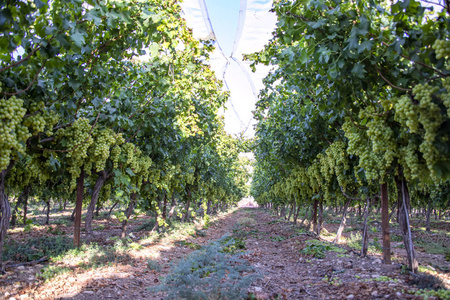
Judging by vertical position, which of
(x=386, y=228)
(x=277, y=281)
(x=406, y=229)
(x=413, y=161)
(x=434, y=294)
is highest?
(x=413, y=161)

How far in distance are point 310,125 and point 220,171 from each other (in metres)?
12.4

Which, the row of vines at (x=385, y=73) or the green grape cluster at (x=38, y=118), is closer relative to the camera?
the row of vines at (x=385, y=73)

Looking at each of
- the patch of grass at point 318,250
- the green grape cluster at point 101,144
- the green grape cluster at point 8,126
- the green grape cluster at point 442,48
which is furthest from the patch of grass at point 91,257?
the green grape cluster at point 442,48

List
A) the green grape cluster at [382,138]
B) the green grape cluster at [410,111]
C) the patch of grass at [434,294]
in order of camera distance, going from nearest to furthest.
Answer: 1. the green grape cluster at [410,111]
2. the patch of grass at [434,294]
3. the green grape cluster at [382,138]

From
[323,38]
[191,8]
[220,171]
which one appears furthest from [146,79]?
[220,171]

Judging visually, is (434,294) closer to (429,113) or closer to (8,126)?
(429,113)

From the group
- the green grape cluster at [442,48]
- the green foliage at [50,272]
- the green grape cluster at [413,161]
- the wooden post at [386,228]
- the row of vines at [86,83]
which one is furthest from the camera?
the wooden post at [386,228]

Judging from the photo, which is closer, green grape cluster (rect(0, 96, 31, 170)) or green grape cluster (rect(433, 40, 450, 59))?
green grape cluster (rect(433, 40, 450, 59))

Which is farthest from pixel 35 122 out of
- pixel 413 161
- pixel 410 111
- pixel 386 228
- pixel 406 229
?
pixel 386 228

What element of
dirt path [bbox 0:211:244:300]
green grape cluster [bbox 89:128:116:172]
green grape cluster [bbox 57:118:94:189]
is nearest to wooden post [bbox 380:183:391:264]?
dirt path [bbox 0:211:244:300]

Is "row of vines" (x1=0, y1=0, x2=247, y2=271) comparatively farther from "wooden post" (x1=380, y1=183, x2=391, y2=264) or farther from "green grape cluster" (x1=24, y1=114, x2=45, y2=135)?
"wooden post" (x1=380, y1=183, x2=391, y2=264)

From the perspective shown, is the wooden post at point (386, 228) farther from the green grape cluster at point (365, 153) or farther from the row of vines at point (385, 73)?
the green grape cluster at point (365, 153)

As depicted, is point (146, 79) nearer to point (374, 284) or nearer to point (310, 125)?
point (310, 125)

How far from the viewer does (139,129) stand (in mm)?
7008
